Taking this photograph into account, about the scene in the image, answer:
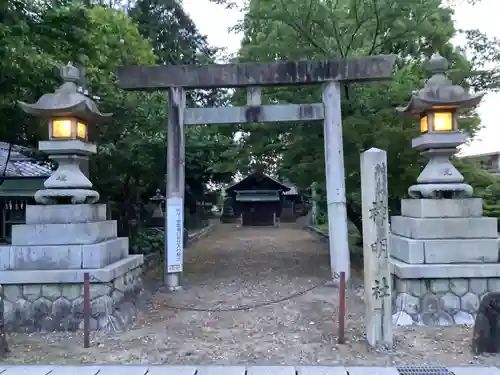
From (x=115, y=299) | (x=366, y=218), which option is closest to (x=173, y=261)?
(x=115, y=299)

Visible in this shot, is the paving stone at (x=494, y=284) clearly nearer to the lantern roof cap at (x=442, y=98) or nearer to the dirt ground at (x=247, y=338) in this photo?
the dirt ground at (x=247, y=338)

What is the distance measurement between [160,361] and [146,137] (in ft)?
24.5

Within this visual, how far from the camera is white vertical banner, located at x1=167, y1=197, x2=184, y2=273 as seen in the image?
33.2 feet

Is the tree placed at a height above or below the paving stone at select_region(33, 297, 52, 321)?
above

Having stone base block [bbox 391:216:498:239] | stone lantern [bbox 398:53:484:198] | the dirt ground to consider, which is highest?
stone lantern [bbox 398:53:484:198]

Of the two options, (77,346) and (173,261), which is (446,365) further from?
(173,261)

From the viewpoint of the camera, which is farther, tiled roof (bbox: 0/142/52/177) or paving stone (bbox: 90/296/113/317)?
tiled roof (bbox: 0/142/52/177)

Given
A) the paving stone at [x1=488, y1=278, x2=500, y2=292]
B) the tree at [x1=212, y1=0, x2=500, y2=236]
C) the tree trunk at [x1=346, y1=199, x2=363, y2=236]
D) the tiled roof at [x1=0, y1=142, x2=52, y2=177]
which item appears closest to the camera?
the paving stone at [x1=488, y1=278, x2=500, y2=292]

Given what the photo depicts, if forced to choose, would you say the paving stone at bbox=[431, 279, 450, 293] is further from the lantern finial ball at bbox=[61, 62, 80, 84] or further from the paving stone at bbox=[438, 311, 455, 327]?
the lantern finial ball at bbox=[61, 62, 80, 84]

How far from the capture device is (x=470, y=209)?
7.71m

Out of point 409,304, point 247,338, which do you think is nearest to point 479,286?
point 409,304

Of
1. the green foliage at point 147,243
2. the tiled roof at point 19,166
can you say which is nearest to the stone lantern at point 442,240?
the green foliage at point 147,243

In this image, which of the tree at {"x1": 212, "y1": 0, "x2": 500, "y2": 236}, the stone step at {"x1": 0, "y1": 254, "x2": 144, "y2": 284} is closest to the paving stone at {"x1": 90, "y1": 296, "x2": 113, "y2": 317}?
the stone step at {"x1": 0, "y1": 254, "x2": 144, "y2": 284}

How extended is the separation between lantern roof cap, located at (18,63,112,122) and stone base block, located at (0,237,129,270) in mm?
2292
